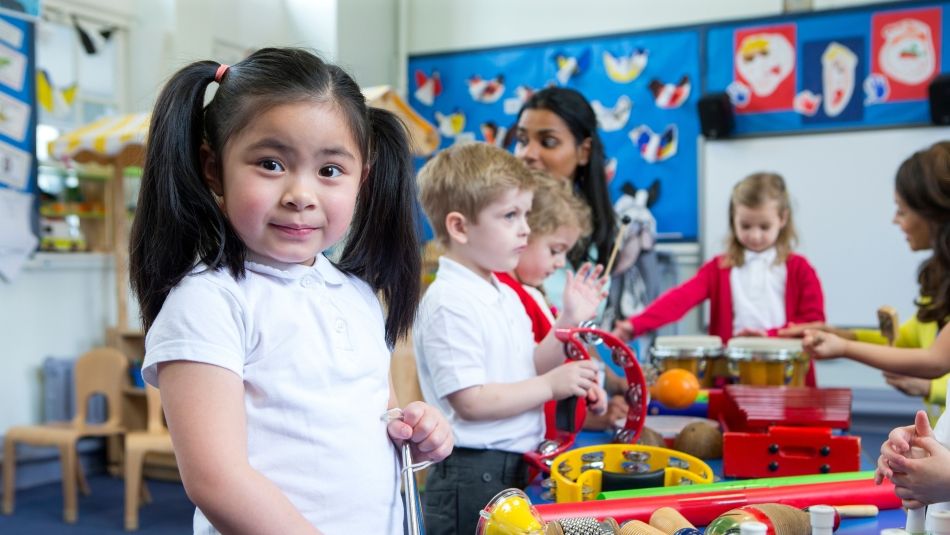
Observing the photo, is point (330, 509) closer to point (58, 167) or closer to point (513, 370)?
point (513, 370)

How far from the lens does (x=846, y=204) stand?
4.76 m

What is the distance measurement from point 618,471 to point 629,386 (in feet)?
0.96

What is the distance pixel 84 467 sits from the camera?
4.68 m

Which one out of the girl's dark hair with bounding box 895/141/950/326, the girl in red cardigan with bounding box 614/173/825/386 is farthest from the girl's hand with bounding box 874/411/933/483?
the girl in red cardigan with bounding box 614/173/825/386

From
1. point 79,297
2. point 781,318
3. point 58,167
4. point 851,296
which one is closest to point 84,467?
point 79,297

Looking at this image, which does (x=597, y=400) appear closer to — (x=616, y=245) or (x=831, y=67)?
(x=616, y=245)

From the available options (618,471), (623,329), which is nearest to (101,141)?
(623,329)

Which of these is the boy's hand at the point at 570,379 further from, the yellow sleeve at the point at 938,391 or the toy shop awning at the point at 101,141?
the toy shop awning at the point at 101,141

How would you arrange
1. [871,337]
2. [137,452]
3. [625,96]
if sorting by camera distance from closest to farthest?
[871,337]
[137,452]
[625,96]

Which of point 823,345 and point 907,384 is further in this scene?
point 907,384

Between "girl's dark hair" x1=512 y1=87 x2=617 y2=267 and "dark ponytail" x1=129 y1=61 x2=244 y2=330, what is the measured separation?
145 centimetres

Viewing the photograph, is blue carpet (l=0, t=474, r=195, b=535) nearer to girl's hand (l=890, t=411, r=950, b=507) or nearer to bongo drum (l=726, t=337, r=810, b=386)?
bongo drum (l=726, t=337, r=810, b=386)

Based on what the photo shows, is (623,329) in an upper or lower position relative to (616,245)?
lower

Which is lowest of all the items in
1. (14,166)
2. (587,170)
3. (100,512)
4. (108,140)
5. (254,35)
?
(100,512)
